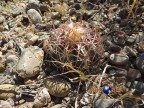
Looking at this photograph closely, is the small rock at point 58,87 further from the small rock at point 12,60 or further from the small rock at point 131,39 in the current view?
the small rock at point 131,39

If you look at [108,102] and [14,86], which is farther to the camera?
[14,86]

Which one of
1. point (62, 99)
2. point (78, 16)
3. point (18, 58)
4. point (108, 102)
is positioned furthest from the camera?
point (78, 16)

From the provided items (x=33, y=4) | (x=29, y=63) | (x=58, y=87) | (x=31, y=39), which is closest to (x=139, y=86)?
(x=58, y=87)

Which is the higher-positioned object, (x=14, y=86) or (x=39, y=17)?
(x=39, y=17)

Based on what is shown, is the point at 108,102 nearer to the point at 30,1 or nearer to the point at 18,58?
the point at 18,58

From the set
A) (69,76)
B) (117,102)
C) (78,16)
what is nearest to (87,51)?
(69,76)

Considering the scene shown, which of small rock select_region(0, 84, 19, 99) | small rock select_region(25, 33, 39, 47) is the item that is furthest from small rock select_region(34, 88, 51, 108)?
small rock select_region(25, 33, 39, 47)

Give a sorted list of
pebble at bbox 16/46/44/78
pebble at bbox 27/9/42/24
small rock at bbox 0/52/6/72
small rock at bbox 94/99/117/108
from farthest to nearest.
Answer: pebble at bbox 27/9/42/24, small rock at bbox 0/52/6/72, pebble at bbox 16/46/44/78, small rock at bbox 94/99/117/108

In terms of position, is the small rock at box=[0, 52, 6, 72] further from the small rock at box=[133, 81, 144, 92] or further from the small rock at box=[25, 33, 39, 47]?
the small rock at box=[133, 81, 144, 92]
